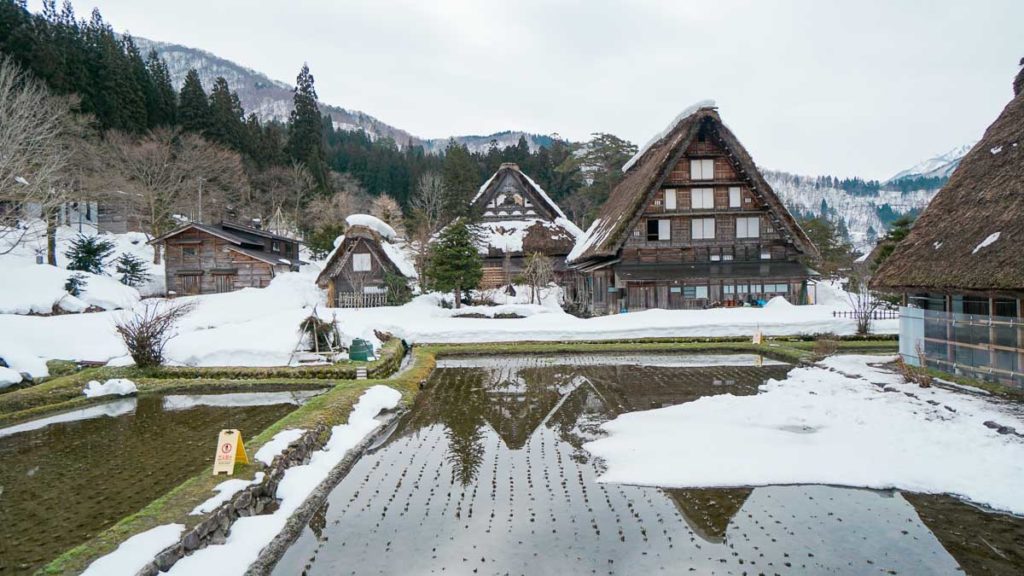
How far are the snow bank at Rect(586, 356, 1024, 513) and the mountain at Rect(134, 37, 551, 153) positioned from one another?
141769 millimetres

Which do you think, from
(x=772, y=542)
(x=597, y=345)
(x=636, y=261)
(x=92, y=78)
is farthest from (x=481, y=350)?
(x=92, y=78)

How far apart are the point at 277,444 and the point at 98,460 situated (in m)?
2.69

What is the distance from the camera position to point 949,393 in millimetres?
10273

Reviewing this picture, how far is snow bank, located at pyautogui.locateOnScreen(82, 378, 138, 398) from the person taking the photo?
11.9 metres

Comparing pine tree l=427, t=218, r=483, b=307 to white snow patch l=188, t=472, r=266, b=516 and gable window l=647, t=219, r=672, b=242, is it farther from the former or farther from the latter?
white snow patch l=188, t=472, r=266, b=516

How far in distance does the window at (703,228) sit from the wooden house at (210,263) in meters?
24.8

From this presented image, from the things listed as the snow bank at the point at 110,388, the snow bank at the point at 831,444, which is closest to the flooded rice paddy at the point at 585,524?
the snow bank at the point at 831,444

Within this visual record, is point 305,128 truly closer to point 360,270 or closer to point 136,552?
point 360,270

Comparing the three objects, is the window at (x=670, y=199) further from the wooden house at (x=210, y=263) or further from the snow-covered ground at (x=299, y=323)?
the wooden house at (x=210, y=263)

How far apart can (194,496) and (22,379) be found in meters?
11.9

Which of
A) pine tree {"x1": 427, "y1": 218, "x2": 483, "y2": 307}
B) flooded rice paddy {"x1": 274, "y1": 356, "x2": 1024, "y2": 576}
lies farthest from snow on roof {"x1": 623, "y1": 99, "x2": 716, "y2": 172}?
flooded rice paddy {"x1": 274, "y1": 356, "x2": 1024, "y2": 576}

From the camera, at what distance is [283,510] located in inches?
237

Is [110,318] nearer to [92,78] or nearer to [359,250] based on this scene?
[359,250]

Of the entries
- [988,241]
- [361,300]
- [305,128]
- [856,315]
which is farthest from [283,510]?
[305,128]
